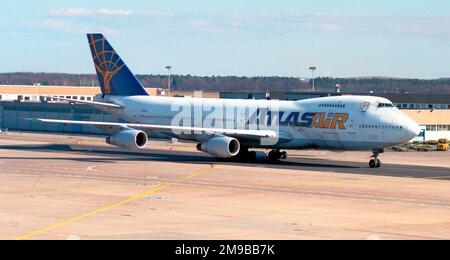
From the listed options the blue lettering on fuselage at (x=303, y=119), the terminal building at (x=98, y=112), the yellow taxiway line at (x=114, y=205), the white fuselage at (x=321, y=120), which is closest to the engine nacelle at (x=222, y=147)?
the white fuselage at (x=321, y=120)

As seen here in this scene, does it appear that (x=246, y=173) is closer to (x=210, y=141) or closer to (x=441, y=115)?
(x=210, y=141)

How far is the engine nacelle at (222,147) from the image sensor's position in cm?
6500

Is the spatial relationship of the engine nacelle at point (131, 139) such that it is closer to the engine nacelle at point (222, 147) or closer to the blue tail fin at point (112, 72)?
the engine nacelle at point (222, 147)

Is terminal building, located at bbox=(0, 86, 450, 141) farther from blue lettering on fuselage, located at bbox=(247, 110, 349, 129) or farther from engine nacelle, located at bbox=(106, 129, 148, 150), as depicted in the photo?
blue lettering on fuselage, located at bbox=(247, 110, 349, 129)

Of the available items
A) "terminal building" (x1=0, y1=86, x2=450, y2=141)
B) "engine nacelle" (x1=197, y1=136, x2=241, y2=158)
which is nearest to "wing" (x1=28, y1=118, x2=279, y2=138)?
"engine nacelle" (x1=197, y1=136, x2=241, y2=158)

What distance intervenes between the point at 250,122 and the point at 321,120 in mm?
6221

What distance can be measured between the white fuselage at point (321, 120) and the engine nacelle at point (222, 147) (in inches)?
75.0

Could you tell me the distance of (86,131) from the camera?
109 meters

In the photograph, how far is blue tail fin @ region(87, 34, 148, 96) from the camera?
3017 inches

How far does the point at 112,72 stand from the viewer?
253 feet
